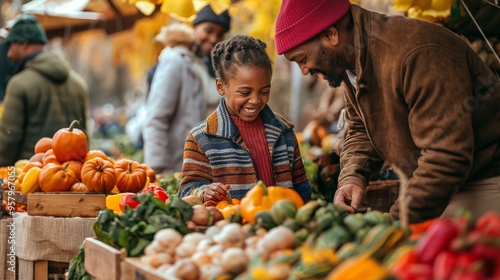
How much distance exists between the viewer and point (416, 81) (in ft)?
10.8

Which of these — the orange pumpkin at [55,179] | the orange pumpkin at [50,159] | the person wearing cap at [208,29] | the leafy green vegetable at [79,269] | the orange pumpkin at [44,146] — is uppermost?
the person wearing cap at [208,29]

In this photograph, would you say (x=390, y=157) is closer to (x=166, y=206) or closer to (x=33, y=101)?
(x=166, y=206)

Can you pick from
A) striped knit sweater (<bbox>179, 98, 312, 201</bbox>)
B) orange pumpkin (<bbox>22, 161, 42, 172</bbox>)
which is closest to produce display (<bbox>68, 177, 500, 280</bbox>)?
striped knit sweater (<bbox>179, 98, 312, 201</bbox>)

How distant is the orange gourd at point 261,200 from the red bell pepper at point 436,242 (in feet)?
3.35

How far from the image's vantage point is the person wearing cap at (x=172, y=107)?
6469 mm

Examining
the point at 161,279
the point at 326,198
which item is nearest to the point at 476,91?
the point at 161,279

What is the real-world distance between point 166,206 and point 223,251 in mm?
623

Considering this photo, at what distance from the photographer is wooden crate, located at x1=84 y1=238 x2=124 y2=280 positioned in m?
2.97

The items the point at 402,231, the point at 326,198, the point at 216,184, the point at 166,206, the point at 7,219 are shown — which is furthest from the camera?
the point at 326,198

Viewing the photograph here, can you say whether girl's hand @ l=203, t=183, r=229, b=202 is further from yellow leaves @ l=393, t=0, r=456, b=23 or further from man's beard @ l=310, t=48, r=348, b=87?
yellow leaves @ l=393, t=0, r=456, b=23

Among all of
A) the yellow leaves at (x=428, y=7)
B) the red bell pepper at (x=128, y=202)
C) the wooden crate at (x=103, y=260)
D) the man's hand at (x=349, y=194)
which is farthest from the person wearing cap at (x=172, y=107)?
the wooden crate at (x=103, y=260)

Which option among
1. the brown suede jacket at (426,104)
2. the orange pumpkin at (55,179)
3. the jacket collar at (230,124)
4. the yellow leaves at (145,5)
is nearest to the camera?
the brown suede jacket at (426,104)

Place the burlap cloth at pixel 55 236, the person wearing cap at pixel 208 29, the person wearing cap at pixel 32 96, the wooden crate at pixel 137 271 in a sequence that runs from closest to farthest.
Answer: the wooden crate at pixel 137 271 → the burlap cloth at pixel 55 236 → the person wearing cap at pixel 208 29 → the person wearing cap at pixel 32 96

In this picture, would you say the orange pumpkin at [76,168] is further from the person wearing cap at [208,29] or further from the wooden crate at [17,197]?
the person wearing cap at [208,29]
